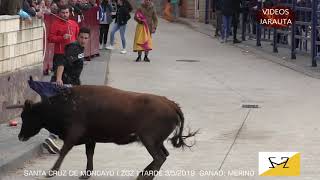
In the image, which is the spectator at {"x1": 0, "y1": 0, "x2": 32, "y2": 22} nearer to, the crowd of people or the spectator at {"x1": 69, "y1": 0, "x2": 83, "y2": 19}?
the spectator at {"x1": 69, "y1": 0, "x2": 83, "y2": 19}

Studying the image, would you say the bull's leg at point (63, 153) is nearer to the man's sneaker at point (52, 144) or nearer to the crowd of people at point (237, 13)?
the man's sneaker at point (52, 144)

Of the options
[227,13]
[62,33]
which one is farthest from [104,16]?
[62,33]

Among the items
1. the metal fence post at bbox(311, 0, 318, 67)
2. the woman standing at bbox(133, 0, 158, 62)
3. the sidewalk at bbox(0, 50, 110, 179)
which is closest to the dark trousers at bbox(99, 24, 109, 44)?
the woman standing at bbox(133, 0, 158, 62)

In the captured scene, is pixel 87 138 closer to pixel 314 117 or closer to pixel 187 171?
pixel 187 171

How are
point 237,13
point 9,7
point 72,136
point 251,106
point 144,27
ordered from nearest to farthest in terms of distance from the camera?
point 72,136, point 9,7, point 251,106, point 144,27, point 237,13

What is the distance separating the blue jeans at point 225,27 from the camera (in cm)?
2414

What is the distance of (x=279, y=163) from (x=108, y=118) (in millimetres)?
2291

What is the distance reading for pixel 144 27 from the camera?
61.5ft

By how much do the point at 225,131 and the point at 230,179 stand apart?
9.28ft

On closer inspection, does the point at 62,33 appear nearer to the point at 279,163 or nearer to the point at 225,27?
the point at 279,163

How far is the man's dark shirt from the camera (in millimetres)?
8633

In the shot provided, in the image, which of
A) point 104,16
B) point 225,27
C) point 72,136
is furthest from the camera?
point 225,27

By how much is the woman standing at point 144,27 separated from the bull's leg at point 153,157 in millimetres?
11837

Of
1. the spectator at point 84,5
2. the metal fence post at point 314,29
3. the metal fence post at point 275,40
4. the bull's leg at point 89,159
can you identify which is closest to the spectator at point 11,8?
the bull's leg at point 89,159
